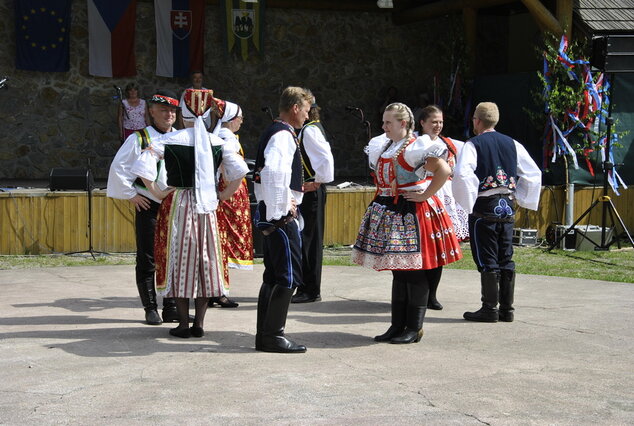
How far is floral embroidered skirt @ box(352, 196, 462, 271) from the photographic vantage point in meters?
5.55

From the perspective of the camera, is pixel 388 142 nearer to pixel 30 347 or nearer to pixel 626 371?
pixel 626 371

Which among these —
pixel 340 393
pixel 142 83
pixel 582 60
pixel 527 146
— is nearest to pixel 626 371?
pixel 340 393

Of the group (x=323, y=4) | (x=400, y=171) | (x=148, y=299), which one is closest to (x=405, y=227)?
(x=400, y=171)

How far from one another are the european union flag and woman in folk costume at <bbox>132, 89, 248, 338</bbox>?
379 inches

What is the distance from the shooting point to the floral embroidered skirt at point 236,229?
703 centimetres

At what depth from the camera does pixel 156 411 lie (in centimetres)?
415

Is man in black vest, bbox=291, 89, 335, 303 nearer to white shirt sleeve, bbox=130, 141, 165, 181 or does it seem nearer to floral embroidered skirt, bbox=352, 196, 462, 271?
floral embroidered skirt, bbox=352, 196, 462, 271

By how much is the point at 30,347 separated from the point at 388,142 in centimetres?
238

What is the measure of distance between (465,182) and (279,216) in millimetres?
1642

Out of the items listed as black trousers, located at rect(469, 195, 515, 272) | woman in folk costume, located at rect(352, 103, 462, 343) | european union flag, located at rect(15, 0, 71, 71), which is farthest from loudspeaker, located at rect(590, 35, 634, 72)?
european union flag, located at rect(15, 0, 71, 71)

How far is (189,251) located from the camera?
18.3ft

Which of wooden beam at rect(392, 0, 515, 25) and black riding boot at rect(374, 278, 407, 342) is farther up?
wooden beam at rect(392, 0, 515, 25)

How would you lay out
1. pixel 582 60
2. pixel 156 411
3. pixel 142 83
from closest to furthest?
1. pixel 156 411
2. pixel 582 60
3. pixel 142 83

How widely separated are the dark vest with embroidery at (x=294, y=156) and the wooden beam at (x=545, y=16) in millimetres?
7721
